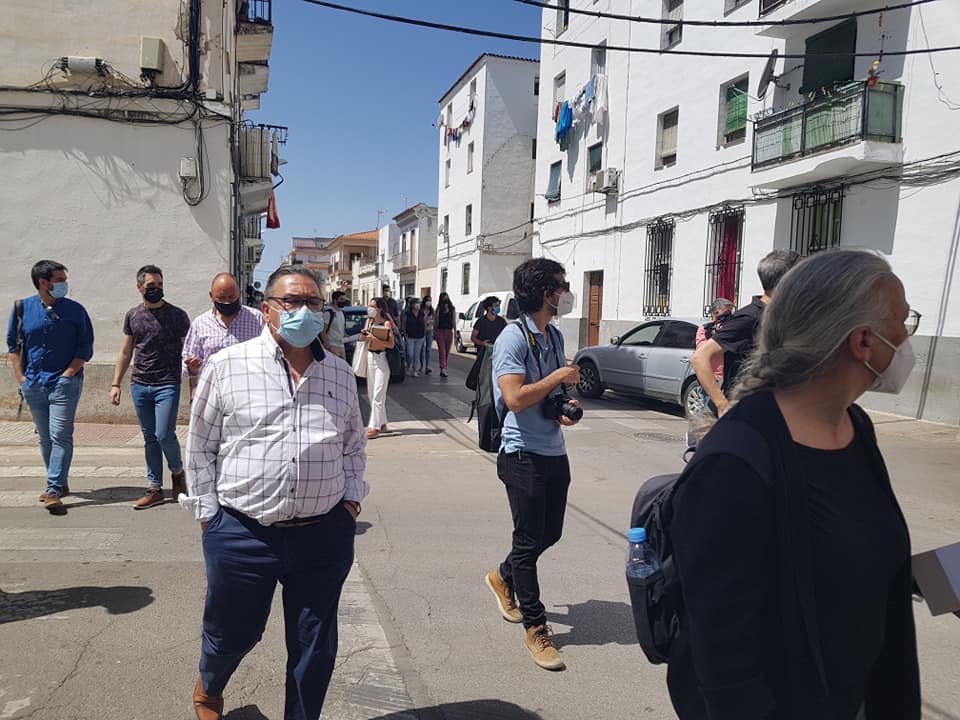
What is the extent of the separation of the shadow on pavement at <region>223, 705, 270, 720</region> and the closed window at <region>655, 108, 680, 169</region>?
58.2 feet

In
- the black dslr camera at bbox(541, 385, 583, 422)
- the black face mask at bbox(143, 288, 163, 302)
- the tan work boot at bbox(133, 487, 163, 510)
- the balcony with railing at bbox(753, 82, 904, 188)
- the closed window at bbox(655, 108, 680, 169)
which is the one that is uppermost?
the closed window at bbox(655, 108, 680, 169)

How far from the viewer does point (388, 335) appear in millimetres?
9070

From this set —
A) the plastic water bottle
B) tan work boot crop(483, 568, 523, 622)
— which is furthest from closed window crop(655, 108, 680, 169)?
the plastic water bottle

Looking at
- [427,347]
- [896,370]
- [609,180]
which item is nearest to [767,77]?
[609,180]

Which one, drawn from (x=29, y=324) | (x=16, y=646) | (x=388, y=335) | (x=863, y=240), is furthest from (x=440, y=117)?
(x=16, y=646)

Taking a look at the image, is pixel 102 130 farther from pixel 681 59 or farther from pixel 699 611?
pixel 681 59

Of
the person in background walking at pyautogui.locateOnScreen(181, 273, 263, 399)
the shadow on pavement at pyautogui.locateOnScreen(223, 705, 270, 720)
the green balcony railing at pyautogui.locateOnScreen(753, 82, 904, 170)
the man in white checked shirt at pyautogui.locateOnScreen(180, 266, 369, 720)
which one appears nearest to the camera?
the man in white checked shirt at pyautogui.locateOnScreen(180, 266, 369, 720)

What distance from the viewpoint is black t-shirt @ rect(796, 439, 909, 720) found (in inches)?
57.6

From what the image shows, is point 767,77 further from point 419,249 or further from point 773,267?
point 419,249

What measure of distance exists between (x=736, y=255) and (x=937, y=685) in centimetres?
1366

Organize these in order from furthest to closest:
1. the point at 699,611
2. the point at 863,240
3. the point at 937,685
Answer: the point at 863,240 < the point at 937,685 < the point at 699,611

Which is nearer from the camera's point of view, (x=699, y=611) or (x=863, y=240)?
(x=699, y=611)

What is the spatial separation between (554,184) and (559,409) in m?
22.4

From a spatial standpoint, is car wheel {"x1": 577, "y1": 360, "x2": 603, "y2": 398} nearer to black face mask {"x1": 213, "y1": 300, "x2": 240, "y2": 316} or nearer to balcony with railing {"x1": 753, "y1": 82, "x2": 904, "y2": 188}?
balcony with railing {"x1": 753, "y1": 82, "x2": 904, "y2": 188}
